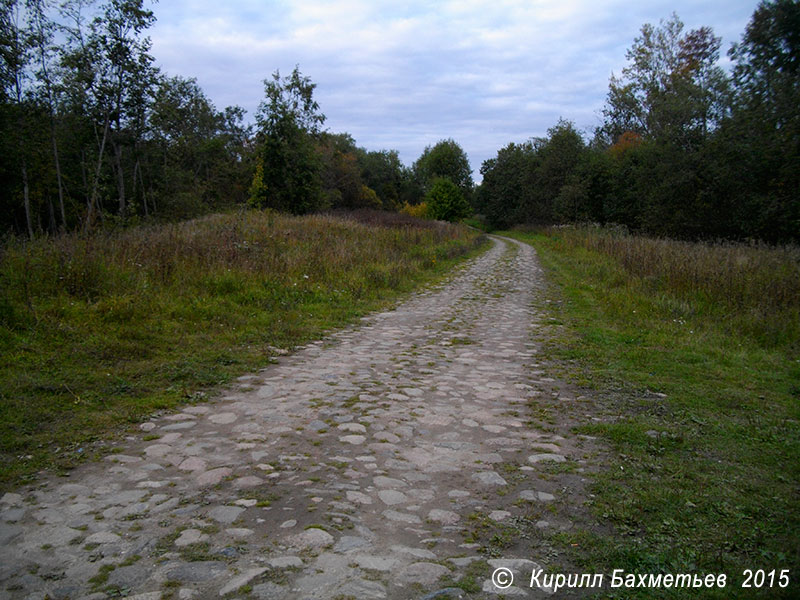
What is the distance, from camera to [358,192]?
61031 millimetres

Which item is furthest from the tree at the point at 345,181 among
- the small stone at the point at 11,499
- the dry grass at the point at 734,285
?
the small stone at the point at 11,499

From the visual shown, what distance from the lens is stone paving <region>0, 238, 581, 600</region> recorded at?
2.27 metres

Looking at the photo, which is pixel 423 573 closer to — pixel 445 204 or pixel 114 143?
pixel 114 143

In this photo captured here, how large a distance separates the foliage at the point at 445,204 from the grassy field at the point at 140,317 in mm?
32679

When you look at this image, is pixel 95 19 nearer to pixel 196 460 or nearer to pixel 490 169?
pixel 196 460

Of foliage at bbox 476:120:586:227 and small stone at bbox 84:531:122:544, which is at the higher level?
foliage at bbox 476:120:586:227

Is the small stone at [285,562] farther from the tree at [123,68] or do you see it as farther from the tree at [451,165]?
the tree at [451,165]

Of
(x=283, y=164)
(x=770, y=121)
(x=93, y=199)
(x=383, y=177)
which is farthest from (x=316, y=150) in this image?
(x=383, y=177)

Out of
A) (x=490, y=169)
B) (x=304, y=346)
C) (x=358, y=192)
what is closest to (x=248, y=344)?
(x=304, y=346)

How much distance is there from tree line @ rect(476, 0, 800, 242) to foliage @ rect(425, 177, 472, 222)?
8.51 metres

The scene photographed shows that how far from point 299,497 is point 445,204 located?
44.2 m

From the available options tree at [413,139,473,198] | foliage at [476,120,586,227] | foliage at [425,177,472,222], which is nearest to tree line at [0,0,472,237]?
foliage at [425,177,472,222]

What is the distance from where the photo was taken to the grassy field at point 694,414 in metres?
2.54

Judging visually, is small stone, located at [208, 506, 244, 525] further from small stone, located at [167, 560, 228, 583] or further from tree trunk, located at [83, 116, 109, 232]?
tree trunk, located at [83, 116, 109, 232]
